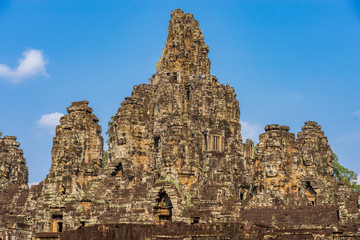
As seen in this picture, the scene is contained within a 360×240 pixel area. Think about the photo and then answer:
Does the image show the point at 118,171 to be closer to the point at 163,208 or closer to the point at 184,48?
the point at 163,208

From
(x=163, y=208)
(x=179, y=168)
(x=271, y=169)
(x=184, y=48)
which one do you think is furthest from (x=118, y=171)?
(x=271, y=169)

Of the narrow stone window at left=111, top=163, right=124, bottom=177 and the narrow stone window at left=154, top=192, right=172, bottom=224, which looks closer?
the narrow stone window at left=154, top=192, right=172, bottom=224

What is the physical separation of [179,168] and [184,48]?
42.5 ft

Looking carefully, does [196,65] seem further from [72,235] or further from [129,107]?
[72,235]

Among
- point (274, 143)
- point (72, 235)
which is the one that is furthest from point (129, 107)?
point (72, 235)

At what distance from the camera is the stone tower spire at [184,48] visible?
53.8 m

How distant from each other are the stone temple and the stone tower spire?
9 cm

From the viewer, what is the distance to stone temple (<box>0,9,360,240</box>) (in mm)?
43938

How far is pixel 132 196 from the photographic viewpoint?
4622cm

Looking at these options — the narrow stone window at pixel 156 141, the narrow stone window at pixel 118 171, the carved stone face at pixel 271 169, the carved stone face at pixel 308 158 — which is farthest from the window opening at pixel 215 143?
the carved stone face at pixel 308 158

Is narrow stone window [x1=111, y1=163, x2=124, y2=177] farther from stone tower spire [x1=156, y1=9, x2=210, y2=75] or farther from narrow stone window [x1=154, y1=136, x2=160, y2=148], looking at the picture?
stone tower spire [x1=156, y1=9, x2=210, y2=75]

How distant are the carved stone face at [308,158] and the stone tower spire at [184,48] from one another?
12.0m

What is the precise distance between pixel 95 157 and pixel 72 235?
23257 millimetres

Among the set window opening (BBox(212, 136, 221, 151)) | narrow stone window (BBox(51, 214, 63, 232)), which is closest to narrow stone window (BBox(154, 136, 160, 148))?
window opening (BBox(212, 136, 221, 151))
